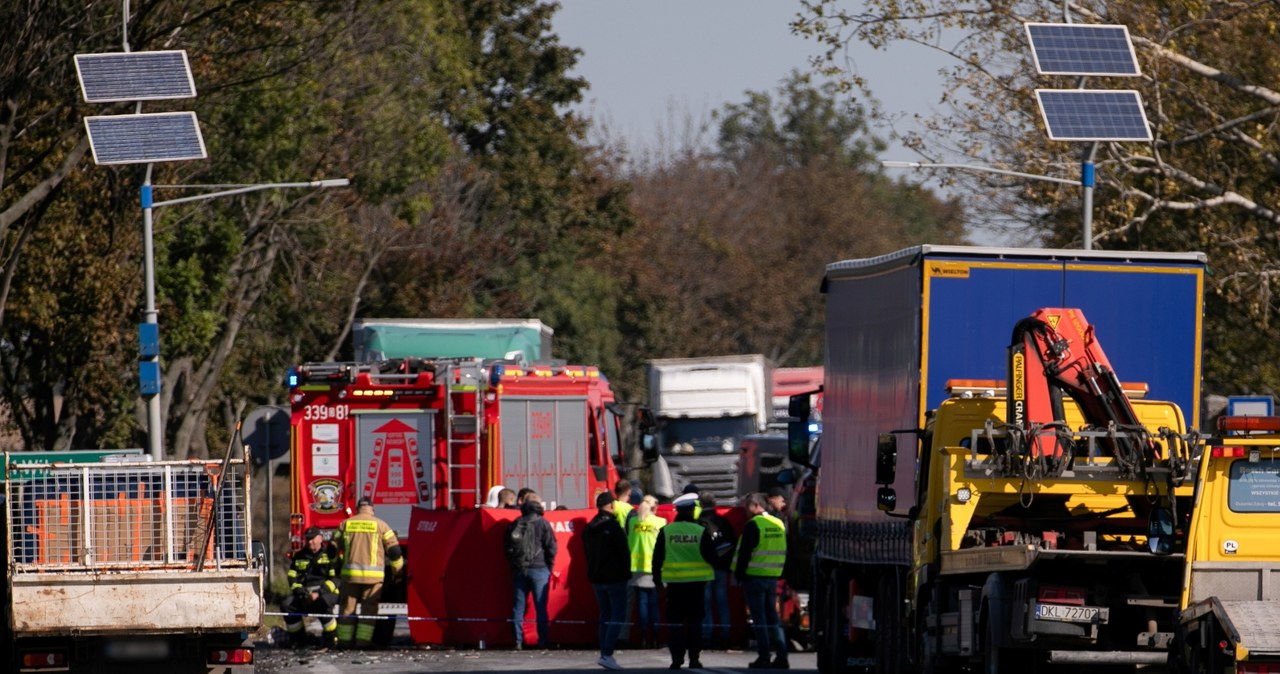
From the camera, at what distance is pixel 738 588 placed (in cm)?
2284

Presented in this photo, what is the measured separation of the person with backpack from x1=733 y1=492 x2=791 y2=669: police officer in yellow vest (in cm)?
227

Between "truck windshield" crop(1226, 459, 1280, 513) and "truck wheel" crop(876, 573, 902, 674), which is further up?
"truck windshield" crop(1226, 459, 1280, 513)

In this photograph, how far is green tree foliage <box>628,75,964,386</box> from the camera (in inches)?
3130

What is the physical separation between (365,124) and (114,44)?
13.0 metres

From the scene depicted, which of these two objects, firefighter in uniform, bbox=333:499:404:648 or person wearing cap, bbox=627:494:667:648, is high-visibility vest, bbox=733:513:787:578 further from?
firefighter in uniform, bbox=333:499:404:648

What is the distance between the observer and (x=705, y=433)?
4800cm

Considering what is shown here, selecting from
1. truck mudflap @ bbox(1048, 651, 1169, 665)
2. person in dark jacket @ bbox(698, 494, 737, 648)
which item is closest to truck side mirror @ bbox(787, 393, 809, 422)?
person in dark jacket @ bbox(698, 494, 737, 648)

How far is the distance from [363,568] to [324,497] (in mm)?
2824

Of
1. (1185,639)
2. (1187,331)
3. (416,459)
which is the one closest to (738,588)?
(416,459)

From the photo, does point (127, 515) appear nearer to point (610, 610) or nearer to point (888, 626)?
point (888, 626)

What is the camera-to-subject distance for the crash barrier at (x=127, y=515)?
1518 cm

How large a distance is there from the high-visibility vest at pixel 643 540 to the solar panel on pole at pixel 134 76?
9.35 metres

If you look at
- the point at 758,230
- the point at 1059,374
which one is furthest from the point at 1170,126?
the point at 758,230

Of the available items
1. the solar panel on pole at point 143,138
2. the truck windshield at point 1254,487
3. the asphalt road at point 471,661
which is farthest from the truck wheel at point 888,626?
the solar panel on pole at point 143,138
